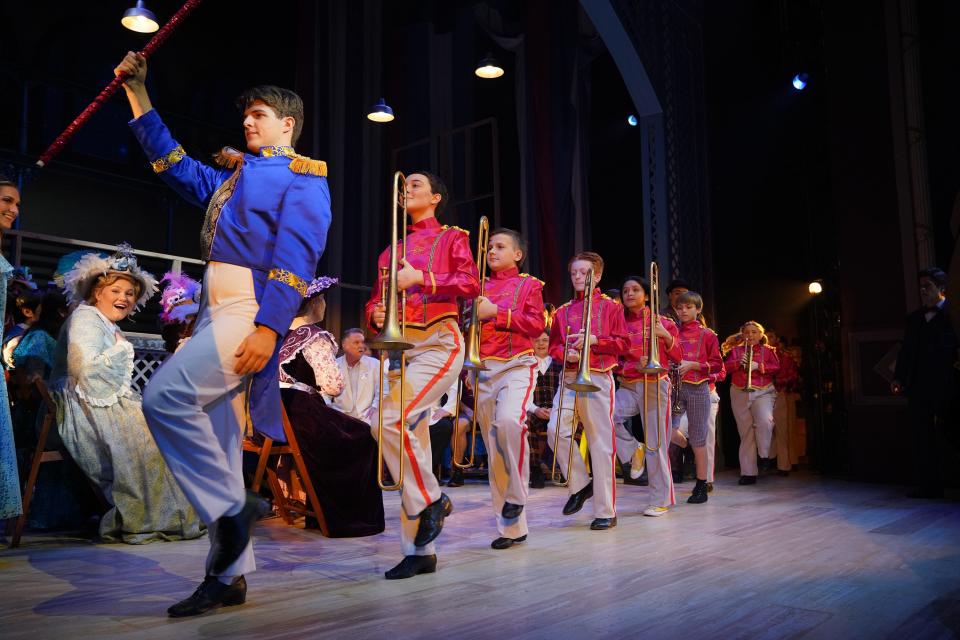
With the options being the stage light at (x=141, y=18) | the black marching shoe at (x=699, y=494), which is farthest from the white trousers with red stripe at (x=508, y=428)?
the stage light at (x=141, y=18)

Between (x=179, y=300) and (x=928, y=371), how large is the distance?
623 centimetres

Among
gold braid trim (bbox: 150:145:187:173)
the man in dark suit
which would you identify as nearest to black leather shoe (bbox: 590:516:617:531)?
gold braid trim (bbox: 150:145:187:173)

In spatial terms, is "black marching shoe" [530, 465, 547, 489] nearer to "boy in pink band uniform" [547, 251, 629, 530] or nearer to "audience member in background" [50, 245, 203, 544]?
"boy in pink band uniform" [547, 251, 629, 530]

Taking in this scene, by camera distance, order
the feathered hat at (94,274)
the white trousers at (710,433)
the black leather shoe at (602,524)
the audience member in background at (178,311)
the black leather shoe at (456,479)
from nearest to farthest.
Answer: the feathered hat at (94,274) → the black leather shoe at (602,524) → the audience member in background at (178,311) → the white trousers at (710,433) → the black leather shoe at (456,479)

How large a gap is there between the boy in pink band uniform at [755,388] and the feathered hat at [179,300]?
5.81 meters

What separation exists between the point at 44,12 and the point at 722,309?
12.7 m

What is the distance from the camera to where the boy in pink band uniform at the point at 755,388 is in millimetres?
8391

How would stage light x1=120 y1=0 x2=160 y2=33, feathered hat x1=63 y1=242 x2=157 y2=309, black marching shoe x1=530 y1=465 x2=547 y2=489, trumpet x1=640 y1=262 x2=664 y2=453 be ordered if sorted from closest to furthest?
feathered hat x1=63 y1=242 x2=157 y2=309 < trumpet x1=640 y1=262 x2=664 y2=453 < stage light x1=120 y1=0 x2=160 y2=33 < black marching shoe x1=530 y1=465 x2=547 y2=489

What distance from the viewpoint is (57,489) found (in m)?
4.58

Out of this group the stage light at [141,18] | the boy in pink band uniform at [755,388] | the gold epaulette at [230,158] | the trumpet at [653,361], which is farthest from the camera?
the boy in pink band uniform at [755,388]

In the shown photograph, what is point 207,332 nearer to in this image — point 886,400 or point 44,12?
point 886,400

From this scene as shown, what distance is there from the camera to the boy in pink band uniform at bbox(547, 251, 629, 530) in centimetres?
465

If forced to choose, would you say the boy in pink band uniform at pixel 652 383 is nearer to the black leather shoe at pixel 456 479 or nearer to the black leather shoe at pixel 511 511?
the black leather shoe at pixel 511 511

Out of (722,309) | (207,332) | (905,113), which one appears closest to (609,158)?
(722,309)
